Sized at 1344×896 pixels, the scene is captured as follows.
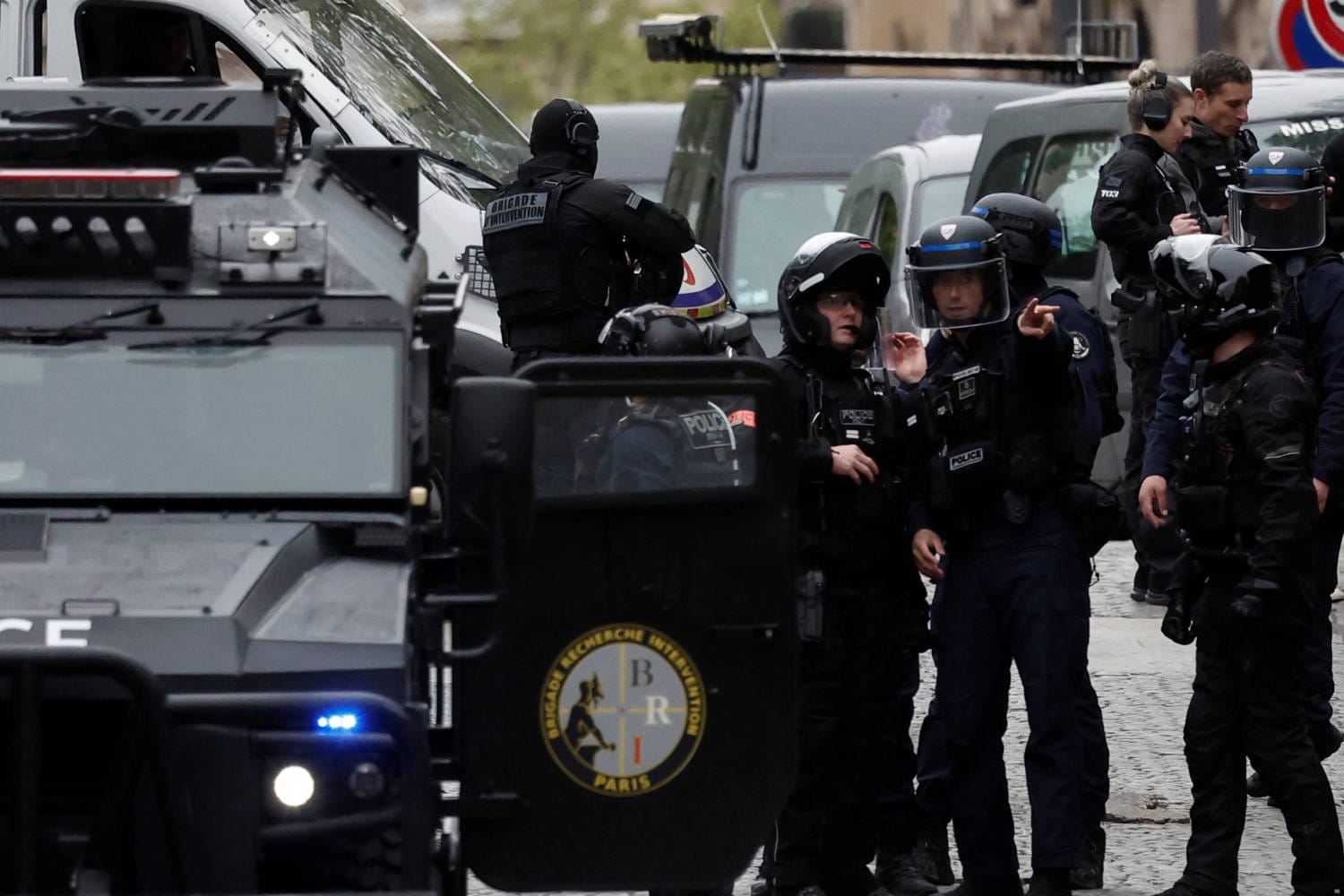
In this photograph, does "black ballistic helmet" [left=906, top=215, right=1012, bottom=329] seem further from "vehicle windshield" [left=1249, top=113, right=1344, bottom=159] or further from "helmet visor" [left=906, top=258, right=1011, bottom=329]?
"vehicle windshield" [left=1249, top=113, right=1344, bottom=159]

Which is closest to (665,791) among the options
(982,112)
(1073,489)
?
(1073,489)

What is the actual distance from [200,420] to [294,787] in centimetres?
104

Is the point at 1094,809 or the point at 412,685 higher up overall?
the point at 412,685

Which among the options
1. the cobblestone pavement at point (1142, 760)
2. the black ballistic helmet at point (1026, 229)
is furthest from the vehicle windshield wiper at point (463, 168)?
the black ballistic helmet at point (1026, 229)

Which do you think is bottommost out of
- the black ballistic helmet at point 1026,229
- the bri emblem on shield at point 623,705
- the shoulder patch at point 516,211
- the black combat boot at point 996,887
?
the black combat boot at point 996,887

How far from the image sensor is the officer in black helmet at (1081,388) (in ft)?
24.6

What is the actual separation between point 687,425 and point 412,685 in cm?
81

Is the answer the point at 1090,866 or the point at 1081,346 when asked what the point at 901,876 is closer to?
the point at 1090,866

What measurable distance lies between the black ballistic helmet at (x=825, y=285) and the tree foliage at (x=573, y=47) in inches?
1553

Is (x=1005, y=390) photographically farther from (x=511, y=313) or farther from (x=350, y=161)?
(x=511, y=313)

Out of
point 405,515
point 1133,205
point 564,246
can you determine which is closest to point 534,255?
point 564,246

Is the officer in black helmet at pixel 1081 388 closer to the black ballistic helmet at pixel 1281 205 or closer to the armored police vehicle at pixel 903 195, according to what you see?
the black ballistic helmet at pixel 1281 205

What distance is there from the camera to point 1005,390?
24.0ft

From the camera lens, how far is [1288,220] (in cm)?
848
